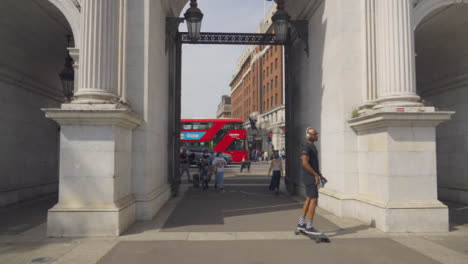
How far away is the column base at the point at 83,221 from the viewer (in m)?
6.18

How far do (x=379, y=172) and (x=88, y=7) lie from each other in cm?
730

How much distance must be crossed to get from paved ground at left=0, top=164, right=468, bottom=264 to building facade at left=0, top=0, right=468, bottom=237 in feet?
1.56

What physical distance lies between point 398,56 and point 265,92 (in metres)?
51.3

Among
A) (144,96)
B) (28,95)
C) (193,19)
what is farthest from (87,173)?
(28,95)

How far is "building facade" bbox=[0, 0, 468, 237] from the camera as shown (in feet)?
21.0

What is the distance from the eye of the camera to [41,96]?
1204 cm

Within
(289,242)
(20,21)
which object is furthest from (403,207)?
(20,21)

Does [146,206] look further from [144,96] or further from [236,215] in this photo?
[144,96]

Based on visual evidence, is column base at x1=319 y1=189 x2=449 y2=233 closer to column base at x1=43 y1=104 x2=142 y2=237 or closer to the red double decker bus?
column base at x1=43 y1=104 x2=142 y2=237

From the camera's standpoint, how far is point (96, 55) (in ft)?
22.5

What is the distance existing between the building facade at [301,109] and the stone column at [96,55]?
23 mm

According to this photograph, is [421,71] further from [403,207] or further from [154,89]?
[154,89]

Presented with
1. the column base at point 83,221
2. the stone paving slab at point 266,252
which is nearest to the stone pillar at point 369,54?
the stone paving slab at point 266,252

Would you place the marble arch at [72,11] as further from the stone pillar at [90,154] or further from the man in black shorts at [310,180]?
the man in black shorts at [310,180]
